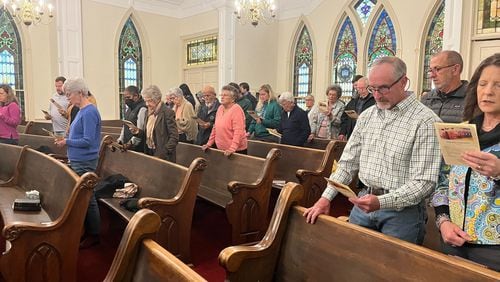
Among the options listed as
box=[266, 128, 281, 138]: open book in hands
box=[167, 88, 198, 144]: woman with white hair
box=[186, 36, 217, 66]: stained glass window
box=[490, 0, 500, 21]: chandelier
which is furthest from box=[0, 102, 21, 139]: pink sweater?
box=[490, 0, 500, 21]: chandelier

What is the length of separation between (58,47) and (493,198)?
9.31 meters

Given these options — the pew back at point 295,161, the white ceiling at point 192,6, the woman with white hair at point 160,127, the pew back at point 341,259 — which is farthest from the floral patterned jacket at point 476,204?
the white ceiling at point 192,6

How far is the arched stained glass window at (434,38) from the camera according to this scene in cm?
748

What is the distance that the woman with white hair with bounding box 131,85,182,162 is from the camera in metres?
3.98

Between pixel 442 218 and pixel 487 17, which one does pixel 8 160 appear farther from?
pixel 487 17

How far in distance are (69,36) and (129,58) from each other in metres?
1.86

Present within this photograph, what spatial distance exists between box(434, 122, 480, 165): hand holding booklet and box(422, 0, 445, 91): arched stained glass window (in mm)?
6820

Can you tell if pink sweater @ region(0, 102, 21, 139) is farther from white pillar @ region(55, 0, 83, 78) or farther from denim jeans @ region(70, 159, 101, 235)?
white pillar @ region(55, 0, 83, 78)

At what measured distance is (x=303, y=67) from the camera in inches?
404

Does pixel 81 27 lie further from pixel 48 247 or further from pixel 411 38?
pixel 48 247

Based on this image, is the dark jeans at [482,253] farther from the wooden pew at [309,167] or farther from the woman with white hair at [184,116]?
the woman with white hair at [184,116]

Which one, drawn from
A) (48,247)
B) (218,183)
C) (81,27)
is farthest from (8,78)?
(48,247)

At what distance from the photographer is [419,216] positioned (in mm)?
1834

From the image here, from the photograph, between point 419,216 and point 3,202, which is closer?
point 419,216
